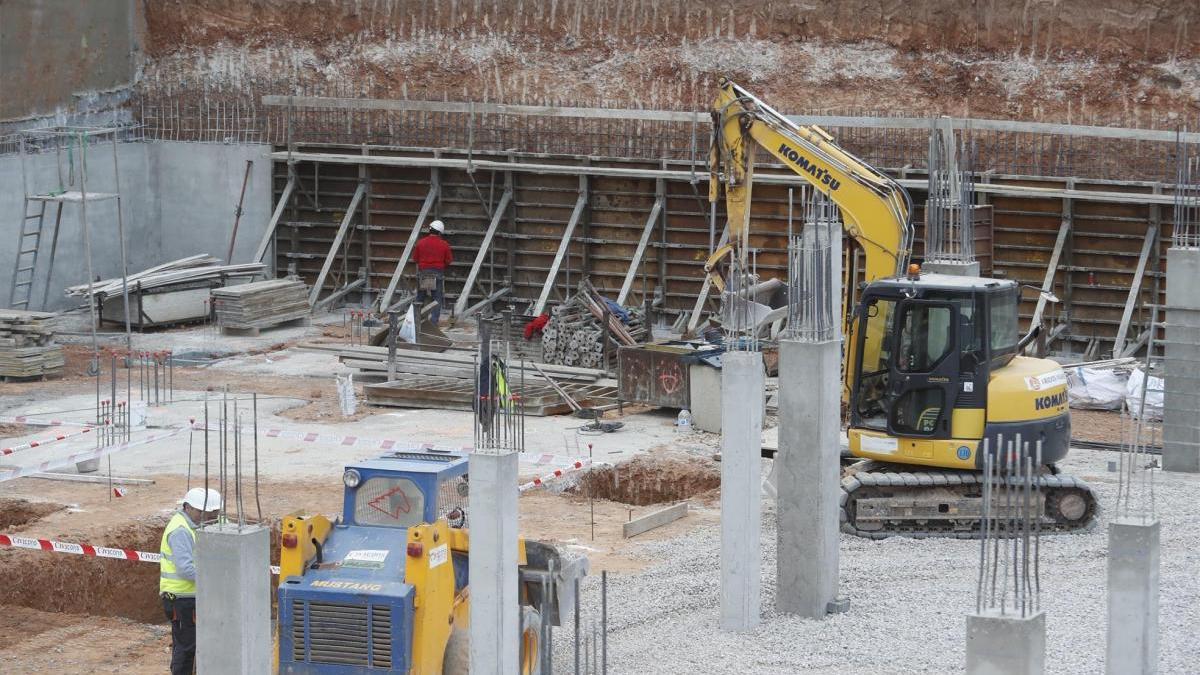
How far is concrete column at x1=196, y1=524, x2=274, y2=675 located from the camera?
33.8 feet

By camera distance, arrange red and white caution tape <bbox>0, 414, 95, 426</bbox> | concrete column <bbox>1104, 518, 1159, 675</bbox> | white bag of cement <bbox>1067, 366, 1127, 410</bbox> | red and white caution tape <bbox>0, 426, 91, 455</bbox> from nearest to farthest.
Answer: concrete column <bbox>1104, 518, 1159, 675</bbox>, red and white caution tape <bbox>0, 426, 91, 455</bbox>, red and white caution tape <bbox>0, 414, 95, 426</bbox>, white bag of cement <bbox>1067, 366, 1127, 410</bbox>

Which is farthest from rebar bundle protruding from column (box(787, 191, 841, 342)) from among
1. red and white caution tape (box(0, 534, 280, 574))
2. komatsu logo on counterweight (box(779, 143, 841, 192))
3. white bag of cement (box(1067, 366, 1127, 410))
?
white bag of cement (box(1067, 366, 1127, 410))

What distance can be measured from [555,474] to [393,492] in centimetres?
688

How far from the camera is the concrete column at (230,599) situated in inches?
405

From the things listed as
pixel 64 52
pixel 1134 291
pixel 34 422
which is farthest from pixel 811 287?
pixel 64 52

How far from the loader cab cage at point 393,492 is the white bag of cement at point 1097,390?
12330 millimetres

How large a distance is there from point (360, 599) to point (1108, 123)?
20.4 metres

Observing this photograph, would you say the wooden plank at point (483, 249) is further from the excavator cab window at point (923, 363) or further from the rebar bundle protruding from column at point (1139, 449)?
the excavator cab window at point (923, 363)

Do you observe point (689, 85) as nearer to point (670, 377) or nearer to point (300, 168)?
point (300, 168)

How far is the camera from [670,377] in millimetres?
22141

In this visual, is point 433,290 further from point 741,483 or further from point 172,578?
point 172,578

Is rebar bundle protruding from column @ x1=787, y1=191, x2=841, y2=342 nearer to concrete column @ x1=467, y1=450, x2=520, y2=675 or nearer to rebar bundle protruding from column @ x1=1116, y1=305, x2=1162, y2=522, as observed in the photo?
rebar bundle protruding from column @ x1=1116, y1=305, x2=1162, y2=522

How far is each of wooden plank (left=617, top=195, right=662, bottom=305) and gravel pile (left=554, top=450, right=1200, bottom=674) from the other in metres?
11.5

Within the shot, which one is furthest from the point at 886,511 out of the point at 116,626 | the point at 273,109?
the point at 273,109
